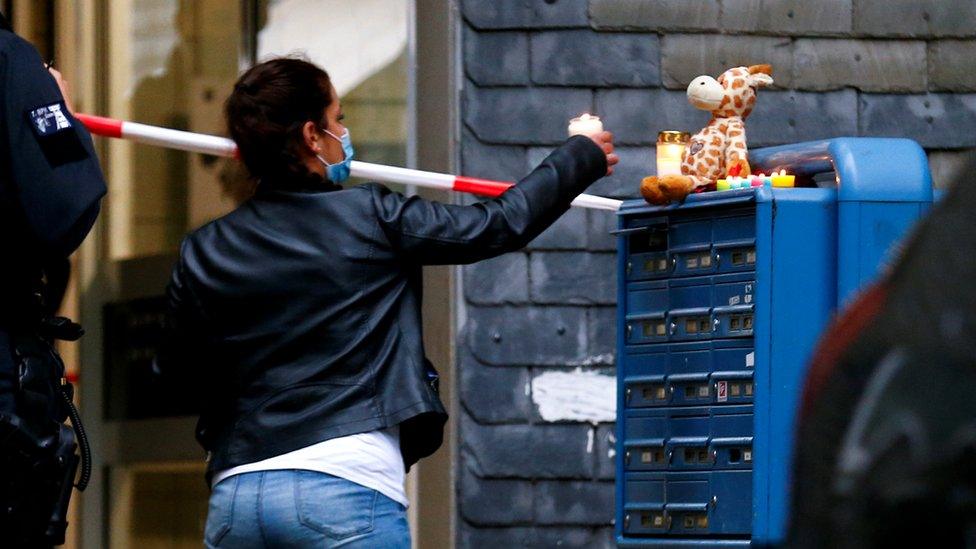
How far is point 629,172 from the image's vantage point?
18.8 feet

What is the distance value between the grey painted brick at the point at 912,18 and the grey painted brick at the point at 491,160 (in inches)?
45.8

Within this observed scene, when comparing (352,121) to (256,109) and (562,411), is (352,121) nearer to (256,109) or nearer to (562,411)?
(562,411)

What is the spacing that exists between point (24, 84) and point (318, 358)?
771 mm

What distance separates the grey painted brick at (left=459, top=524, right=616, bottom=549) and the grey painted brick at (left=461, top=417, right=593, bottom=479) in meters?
0.16

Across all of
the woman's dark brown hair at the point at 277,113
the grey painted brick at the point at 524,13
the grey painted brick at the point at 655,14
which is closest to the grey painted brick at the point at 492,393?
the grey painted brick at the point at 524,13

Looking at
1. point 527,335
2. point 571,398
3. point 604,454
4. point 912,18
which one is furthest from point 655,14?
point 604,454

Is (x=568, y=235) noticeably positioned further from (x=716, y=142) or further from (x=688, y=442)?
(x=688, y=442)

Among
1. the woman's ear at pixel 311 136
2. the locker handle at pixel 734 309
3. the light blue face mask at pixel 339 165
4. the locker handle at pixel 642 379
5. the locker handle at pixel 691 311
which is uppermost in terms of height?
the woman's ear at pixel 311 136

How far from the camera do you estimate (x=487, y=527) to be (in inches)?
223

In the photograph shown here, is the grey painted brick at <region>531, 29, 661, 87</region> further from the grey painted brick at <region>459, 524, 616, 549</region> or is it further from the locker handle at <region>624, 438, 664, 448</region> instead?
the locker handle at <region>624, 438, 664, 448</region>

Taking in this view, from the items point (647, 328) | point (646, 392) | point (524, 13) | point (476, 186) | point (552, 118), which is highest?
point (524, 13)

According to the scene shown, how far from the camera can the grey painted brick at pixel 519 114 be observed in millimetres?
5707

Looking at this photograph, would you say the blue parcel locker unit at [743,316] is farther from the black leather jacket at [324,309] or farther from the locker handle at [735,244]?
the black leather jacket at [324,309]

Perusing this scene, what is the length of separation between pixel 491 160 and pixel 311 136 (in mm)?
1972
